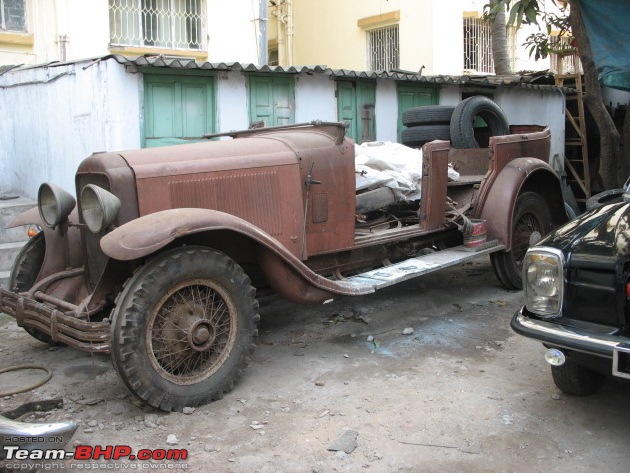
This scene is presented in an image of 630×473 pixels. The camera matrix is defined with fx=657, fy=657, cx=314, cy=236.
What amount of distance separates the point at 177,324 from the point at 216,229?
61cm

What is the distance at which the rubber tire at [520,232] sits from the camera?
6316mm

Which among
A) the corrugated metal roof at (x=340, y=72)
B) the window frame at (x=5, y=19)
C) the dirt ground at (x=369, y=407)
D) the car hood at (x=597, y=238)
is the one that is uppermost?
the window frame at (x=5, y=19)

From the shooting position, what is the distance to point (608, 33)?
7652mm

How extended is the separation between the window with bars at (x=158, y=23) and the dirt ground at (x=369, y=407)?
19.9 feet

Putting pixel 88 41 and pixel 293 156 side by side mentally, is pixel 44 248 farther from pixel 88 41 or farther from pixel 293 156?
pixel 88 41

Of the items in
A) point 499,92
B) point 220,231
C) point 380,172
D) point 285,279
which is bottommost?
point 285,279

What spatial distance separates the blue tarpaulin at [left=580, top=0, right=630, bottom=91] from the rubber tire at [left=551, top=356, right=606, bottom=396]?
4903 mm

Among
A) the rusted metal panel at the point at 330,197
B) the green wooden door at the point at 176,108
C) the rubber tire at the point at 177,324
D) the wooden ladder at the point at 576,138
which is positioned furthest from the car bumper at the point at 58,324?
the wooden ladder at the point at 576,138

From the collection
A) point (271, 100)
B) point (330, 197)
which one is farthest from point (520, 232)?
point (271, 100)

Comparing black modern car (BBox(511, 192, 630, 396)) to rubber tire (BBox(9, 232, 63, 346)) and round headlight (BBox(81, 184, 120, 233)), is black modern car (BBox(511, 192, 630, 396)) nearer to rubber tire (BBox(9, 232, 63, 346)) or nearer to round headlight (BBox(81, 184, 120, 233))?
round headlight (BBox(81, 184, 120, 233))

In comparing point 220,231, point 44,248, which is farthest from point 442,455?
point 44,248

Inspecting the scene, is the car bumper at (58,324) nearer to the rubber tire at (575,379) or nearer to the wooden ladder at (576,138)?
the rubber tire at (575,379)

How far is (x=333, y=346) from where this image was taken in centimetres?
504

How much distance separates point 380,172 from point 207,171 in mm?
1844
